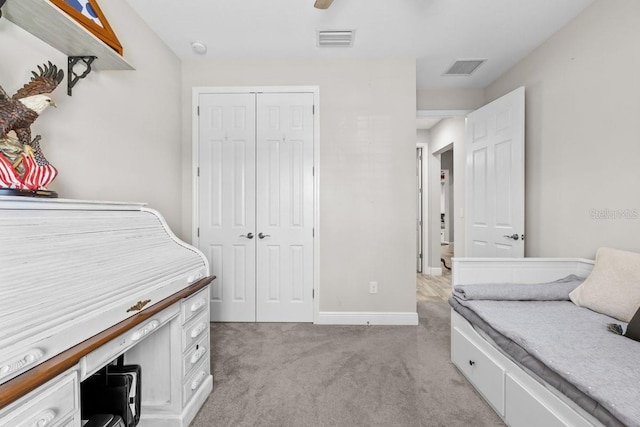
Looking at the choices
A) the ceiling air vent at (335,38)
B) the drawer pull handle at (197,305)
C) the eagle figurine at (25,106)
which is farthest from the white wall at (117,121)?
the ceiling air vent at (335,38)

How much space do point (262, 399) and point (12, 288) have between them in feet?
4.64

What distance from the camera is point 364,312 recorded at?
2799mm

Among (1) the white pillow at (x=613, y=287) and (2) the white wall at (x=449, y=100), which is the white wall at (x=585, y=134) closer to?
(1) the white pillow at (x=613, y=287)

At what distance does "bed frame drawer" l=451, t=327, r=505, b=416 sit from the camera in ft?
4.97

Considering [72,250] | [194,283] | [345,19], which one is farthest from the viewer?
[345,19]

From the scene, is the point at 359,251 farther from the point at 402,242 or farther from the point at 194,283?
the point at 194,283

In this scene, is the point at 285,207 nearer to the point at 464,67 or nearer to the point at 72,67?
the point at 72,67

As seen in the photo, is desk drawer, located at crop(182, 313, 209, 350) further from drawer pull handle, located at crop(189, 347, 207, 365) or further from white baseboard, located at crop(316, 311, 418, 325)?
white baseboard, located at crop(316, 311, 418, 325)

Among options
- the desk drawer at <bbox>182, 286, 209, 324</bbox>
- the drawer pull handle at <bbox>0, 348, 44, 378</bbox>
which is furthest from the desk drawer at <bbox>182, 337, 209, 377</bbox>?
the drawer pull handle at <bbox>0, 348, 44, 378</bbox>

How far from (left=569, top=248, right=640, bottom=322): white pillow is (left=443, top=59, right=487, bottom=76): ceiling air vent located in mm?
2079

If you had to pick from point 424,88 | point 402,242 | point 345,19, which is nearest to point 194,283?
point 402,242

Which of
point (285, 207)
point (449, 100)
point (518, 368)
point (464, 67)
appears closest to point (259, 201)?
point (285, 207)

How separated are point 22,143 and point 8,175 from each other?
189mm

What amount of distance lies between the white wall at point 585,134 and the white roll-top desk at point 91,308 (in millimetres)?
2751
